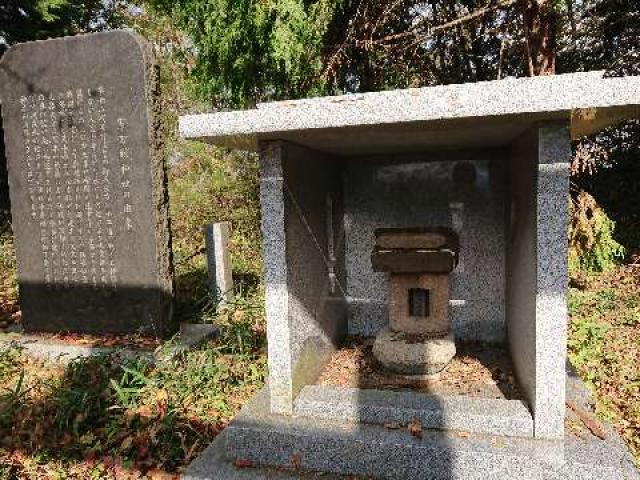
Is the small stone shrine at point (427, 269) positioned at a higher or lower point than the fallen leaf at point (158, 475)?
higher

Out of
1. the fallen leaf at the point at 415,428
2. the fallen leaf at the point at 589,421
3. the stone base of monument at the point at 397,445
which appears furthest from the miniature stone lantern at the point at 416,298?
the fallen leaf at the point at 589,421

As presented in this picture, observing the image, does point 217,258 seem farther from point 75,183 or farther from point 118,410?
point 118,410

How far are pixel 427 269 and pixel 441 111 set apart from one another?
1.58 m

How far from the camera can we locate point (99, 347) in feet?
16.1

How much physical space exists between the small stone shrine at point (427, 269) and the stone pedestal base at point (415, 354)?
0.6 inches

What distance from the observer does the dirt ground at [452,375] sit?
10.9ft

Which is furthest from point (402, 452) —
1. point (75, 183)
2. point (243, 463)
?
point (75, 183)

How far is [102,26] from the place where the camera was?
12453 mm

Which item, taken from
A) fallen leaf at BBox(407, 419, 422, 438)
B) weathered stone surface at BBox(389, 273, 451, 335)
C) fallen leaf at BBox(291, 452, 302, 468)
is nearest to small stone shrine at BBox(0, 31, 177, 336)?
weathered stone surface at BBox(389, 273, 451, 335)

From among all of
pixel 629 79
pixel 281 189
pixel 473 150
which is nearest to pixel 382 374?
pixel 281 189

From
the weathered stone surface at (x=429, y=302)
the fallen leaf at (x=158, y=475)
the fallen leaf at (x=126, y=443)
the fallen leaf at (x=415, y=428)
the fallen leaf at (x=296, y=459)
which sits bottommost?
the fallen leaf at (x=158, y=475)

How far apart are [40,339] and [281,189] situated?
13.4 ft

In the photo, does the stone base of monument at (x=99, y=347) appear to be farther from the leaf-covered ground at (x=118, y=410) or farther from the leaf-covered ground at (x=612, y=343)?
the leaf-covered ground at (x=612, y=343)

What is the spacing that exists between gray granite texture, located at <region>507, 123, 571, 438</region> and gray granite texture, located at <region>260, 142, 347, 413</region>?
1442 mm
